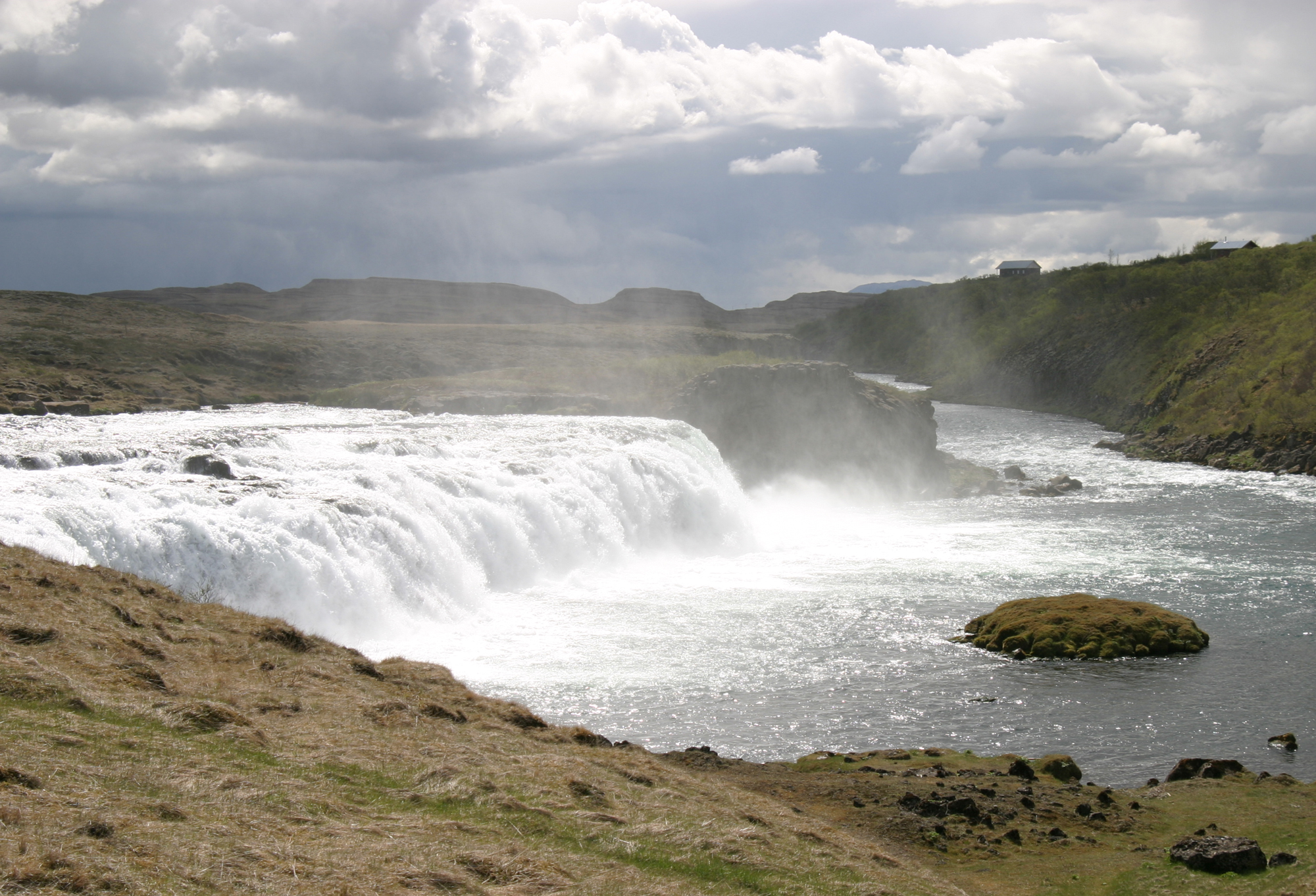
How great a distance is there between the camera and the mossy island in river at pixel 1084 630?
22.5 m

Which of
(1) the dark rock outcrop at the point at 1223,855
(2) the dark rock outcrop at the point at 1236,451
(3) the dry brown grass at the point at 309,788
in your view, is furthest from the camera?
(2) the dark rock outcrop at the point at 1236,451

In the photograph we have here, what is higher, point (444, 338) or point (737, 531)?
point (444, 338)

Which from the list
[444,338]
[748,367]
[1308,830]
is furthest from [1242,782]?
[444,338]

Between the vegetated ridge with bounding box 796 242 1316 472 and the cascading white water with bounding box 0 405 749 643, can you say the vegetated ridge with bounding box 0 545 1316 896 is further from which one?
the vegetated ridge with bounding box 796 242 1316 472

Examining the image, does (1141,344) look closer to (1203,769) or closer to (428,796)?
(1203,769)

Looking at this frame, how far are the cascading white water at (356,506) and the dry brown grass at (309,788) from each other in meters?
4.90

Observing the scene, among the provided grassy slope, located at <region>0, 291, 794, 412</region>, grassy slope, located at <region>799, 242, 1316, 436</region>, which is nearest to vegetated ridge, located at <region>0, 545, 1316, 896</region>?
grassy slope, located at <region>0, 291, 794, 412</region>

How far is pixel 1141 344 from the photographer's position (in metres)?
88.5

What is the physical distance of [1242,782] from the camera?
50.6 ft

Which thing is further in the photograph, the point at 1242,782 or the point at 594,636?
the point at 594,636

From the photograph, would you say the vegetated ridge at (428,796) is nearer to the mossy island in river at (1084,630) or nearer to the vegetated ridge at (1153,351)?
the mossy island in river at (1084,630)

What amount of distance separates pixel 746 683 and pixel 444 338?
76550 mm

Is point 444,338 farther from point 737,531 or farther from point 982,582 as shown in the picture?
point 982,582

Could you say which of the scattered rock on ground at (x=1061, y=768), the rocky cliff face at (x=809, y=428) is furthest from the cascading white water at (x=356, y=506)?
the scattered rock on ground at (x=1061, y=768)
